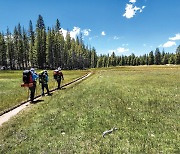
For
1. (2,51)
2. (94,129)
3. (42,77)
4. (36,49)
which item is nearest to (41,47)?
(36,49)

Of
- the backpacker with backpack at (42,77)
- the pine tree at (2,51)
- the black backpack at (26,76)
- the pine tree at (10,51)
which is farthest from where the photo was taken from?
the pine tree at (10,51)

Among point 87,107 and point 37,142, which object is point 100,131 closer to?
point 37,142

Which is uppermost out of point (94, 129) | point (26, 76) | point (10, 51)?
point (10, 51)


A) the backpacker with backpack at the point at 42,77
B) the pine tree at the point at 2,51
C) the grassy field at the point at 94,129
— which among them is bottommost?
the grassy field at the point at 94,129

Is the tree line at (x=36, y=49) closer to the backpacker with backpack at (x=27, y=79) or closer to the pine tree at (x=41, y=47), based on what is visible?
the pine tree at (x=41, y=47)

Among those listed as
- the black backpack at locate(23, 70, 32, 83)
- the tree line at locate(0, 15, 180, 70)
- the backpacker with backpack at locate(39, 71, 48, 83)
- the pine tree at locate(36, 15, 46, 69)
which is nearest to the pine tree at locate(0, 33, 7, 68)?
the tree line at locate(0, 15, 180, 70)

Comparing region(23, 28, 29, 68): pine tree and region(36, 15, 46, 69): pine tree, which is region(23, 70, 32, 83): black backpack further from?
region(23, 28, 29, 68): pine tree

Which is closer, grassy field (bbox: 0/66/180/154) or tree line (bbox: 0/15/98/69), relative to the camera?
grassy field (bbox: 0/66/180/154)

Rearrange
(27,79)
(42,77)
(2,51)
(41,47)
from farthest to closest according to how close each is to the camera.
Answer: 1. (41,47)
2. (2,51)
3. (42,77)
4. (27,79)

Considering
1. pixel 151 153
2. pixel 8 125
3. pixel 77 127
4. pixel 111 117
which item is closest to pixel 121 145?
pixel 151 153

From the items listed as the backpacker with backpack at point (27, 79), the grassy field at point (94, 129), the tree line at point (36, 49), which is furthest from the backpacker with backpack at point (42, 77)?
the tree line at point (36, 49)

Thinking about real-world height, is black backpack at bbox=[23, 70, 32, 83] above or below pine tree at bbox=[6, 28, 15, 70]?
below

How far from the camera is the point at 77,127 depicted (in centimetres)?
1452

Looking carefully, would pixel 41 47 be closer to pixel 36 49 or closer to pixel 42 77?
pixel 36 49
